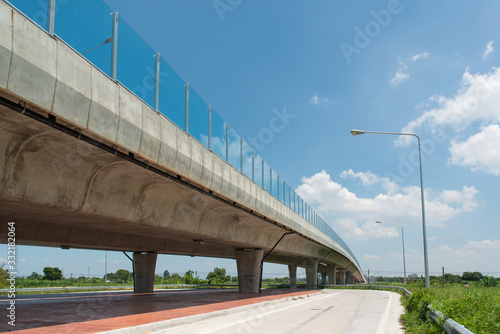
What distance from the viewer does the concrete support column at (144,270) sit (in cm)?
3083

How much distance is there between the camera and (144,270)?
31.2 metres

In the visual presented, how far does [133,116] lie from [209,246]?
24.5m

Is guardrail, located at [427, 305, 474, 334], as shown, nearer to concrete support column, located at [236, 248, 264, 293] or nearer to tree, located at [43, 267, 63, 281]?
concrete support column, located at [236, 248, 264, 293]

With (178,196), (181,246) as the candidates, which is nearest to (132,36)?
(178,196)

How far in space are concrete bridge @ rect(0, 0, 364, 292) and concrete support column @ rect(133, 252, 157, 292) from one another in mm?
10567

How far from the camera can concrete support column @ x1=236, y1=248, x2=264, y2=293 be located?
101 ft

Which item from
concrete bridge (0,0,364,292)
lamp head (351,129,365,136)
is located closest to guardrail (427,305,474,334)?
concrete bridge (0,0,364,292)

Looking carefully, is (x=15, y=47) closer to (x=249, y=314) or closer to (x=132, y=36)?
(x=132, y=36)

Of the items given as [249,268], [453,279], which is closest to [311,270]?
[249,268]

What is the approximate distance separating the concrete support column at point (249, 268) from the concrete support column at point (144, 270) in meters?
6.38

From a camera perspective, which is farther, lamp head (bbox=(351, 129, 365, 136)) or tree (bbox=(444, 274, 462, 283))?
tree (bbox=(444, 274, 462, 283))

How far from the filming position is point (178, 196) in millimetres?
16219

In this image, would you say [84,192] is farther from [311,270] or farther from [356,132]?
[311,270]

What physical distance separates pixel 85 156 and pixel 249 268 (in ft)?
72.5
